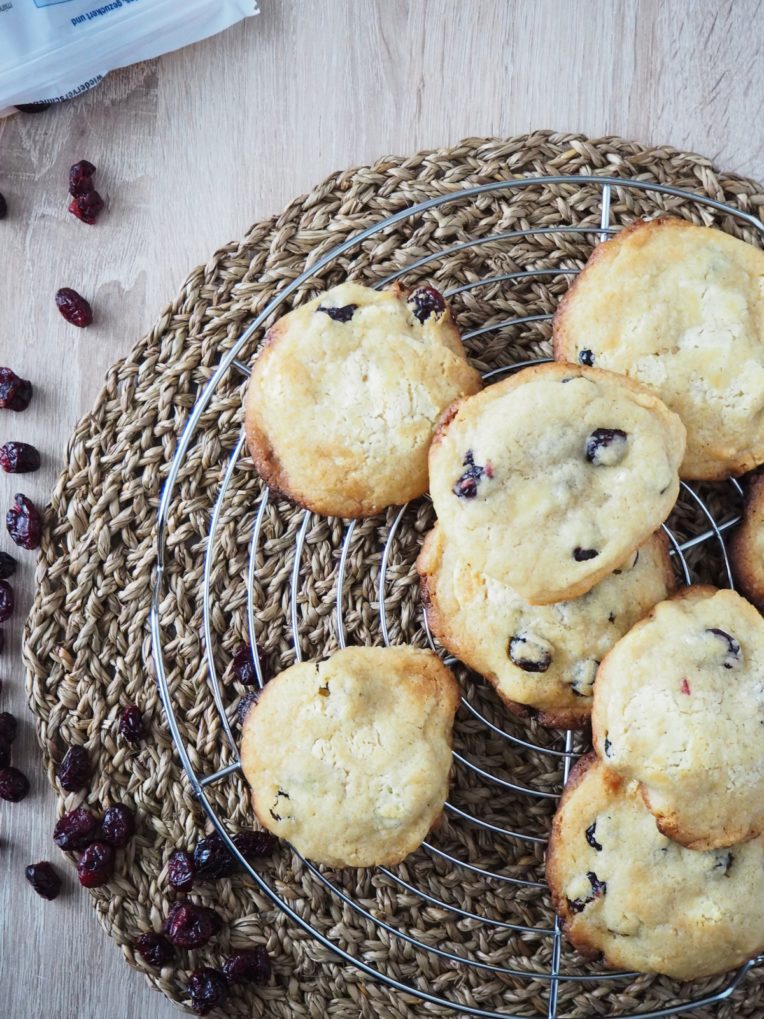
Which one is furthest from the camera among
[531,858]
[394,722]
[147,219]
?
[147,219]

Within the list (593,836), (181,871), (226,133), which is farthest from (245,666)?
(226,133)

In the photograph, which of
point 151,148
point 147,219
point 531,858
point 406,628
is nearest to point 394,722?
point 406,628

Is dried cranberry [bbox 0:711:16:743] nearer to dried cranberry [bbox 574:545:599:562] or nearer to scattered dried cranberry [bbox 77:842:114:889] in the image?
scattered dried cranberry [bbox 77:842:114:889]

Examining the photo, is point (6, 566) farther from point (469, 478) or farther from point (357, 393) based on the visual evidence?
point (469, 478)

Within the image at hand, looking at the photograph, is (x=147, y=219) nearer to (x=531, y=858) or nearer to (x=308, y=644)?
(x=308, y=644)

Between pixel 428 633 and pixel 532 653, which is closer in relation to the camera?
pixel 532 653

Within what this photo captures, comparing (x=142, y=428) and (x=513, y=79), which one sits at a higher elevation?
(x=513, y=79)
